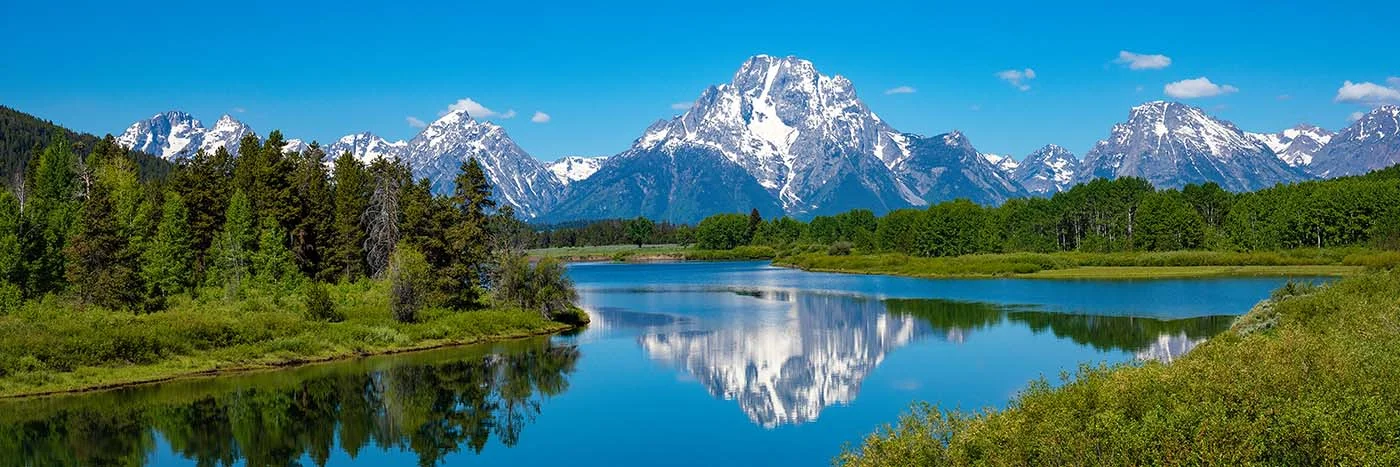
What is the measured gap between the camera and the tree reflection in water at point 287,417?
37.2 metres

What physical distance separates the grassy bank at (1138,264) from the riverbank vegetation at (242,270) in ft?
266

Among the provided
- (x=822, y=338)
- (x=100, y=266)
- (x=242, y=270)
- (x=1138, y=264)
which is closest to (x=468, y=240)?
(x=242, y=270)

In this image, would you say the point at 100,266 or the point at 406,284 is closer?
the point at 100,266

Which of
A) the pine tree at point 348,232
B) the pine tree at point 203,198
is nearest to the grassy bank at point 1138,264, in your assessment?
the pine tree at point 348,232

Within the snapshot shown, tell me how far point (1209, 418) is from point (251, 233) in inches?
2991

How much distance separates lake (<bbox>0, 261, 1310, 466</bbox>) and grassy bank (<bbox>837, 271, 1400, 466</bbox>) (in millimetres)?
10853

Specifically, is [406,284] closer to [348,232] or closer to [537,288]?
[537,288]

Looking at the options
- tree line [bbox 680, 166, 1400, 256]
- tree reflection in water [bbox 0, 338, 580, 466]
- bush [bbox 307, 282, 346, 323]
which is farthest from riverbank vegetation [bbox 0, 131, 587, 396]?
tree line [bbox 680, 166, 1400, 256]

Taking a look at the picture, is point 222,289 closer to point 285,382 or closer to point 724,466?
point 285,382

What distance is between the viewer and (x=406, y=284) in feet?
221

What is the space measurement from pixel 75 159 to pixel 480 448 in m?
73.9

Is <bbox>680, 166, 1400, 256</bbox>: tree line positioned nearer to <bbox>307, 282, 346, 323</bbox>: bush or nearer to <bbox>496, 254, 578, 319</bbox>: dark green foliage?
<bbox>496, 254, 578, 319</bbox>: dark green foliage

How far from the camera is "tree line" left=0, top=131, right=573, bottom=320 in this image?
6644cm

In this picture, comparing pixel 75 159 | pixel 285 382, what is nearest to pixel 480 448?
pixel 285 382
